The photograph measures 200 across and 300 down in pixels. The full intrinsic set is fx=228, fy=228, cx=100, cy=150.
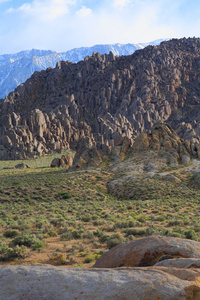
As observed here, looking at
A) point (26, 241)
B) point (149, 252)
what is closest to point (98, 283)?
point (149, 252)

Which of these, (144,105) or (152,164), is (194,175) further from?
(144,105)

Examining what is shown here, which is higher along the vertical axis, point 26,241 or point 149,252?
point 149,252

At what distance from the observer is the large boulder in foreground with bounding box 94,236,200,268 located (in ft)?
25.8

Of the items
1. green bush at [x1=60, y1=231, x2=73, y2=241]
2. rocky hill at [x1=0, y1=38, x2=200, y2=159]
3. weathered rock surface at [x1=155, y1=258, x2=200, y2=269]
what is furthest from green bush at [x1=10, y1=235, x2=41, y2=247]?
rocky hill at [x1=0, y1=38, x2=200, y2=159]

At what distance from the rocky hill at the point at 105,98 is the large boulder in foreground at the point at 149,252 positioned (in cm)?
11016

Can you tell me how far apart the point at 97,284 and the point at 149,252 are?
11.6 ft

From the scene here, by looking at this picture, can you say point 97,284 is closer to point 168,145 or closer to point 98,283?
point 98,283

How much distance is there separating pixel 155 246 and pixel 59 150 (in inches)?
4645

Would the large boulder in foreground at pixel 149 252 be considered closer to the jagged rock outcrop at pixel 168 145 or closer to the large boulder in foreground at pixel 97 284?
the large boulder in foreground at pixel 97 284

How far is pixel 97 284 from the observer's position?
5.05 metres

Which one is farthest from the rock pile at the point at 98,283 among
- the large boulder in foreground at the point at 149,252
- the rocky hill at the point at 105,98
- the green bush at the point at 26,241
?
the rocky hill at the point at 105,98

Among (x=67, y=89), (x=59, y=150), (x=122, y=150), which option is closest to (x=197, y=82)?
(x=67, y=89)

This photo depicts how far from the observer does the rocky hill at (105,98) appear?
131750mm

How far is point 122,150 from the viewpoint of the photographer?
191ft
